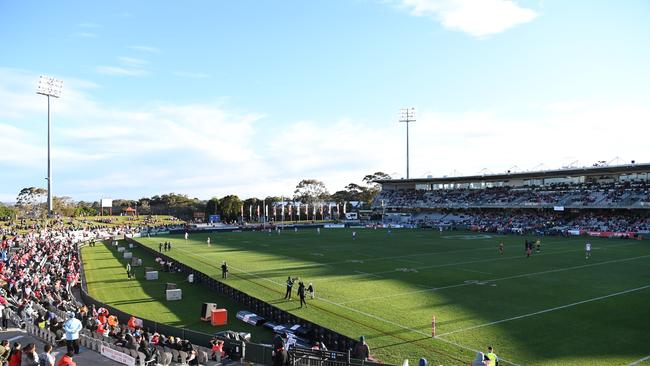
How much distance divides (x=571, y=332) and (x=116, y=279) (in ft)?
103

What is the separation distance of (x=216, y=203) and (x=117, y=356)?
124072 millimetres

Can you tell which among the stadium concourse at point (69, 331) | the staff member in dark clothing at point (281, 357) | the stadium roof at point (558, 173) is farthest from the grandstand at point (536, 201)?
the staff member in dark clothing at point (281, 357)

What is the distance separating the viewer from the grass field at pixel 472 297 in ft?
59.1

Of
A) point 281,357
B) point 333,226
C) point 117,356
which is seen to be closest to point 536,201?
point 333,226

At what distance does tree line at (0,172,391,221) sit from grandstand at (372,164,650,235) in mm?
21149

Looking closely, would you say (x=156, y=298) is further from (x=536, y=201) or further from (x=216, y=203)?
(x=216, y=203)

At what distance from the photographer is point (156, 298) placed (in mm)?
29188

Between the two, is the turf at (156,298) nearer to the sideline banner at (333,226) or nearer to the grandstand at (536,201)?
the sideline banner at (333,226)

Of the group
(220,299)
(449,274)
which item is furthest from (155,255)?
(449,274)

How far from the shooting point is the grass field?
Result: 18.0 m

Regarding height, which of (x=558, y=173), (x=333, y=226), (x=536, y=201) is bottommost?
(x=333, y=226)

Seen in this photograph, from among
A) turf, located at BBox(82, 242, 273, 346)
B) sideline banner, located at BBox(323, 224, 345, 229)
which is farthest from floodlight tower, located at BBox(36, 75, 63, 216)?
sideline banner, located at BBox(323, 224, 345, 229)

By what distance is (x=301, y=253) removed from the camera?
49.0m

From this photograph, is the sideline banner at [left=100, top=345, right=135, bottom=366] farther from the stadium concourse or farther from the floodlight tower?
the floodlight tower
